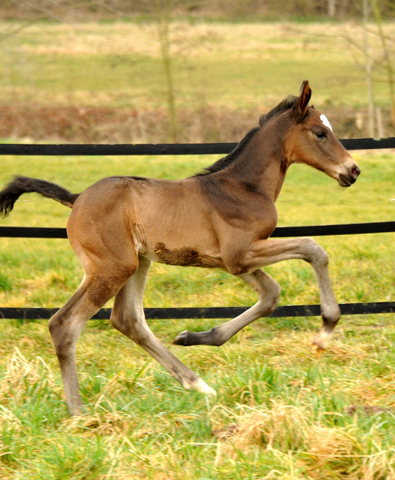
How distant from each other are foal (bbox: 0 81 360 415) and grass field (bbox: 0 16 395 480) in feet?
0.86

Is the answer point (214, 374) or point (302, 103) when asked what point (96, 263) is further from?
point (302, 103)

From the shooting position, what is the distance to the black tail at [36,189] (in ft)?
14.2

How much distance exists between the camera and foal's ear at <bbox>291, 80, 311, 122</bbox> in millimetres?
4070

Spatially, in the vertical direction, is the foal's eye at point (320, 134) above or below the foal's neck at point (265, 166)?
above

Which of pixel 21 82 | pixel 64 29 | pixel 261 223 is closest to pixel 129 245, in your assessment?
pixel 261 223

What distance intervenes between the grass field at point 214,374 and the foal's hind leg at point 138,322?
13 cm

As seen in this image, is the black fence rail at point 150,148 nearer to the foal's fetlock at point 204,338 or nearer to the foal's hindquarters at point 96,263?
the foal's hindquarters at point 96,263

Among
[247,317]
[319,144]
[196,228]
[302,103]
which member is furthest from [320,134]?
[247,317]

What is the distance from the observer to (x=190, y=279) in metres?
6.54

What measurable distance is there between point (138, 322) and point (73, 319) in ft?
1.68

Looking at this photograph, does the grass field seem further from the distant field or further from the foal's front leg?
the distant field

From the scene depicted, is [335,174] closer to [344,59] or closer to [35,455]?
[35,455]

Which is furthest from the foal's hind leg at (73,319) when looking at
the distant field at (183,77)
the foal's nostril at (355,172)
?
the distant field at (183,77)

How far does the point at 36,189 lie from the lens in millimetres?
4379
